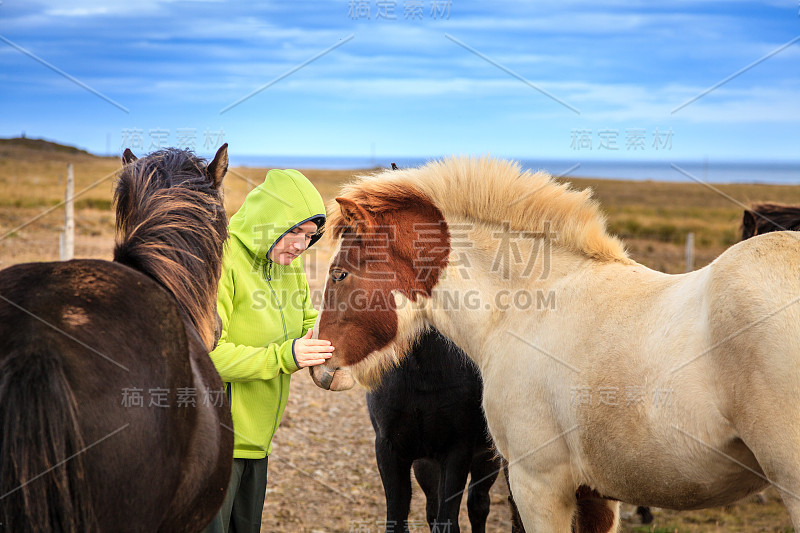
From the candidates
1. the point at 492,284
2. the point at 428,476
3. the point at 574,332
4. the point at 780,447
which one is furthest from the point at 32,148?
the point at 780,447

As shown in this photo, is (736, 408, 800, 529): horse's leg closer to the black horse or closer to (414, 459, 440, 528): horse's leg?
the black horse

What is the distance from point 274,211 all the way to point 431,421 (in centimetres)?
168

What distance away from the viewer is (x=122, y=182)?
2883mm

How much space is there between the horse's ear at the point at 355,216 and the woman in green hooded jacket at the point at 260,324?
274mm

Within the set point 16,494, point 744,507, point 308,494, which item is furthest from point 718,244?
point 16,494

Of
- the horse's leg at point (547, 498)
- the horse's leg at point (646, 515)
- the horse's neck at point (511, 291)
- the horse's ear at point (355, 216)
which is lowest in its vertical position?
the horse's leg at point (646, 515)

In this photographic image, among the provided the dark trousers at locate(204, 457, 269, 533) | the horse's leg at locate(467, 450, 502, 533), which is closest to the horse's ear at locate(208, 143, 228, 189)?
the dark trousers at locate(204, 457, 269, 533)

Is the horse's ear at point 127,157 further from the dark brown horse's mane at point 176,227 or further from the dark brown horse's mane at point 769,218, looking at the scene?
the dark brown horse's mane at point 769,218

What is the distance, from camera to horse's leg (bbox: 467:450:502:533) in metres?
4.37

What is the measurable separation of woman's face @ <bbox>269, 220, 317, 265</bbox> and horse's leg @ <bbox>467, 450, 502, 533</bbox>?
2050 millimetres

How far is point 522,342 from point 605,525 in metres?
1.10

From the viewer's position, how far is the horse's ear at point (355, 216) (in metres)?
2.98

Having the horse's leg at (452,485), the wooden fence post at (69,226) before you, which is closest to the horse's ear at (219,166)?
the horse's leg at (452,485)

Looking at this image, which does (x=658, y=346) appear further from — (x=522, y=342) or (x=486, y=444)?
(x=486, y=444)
